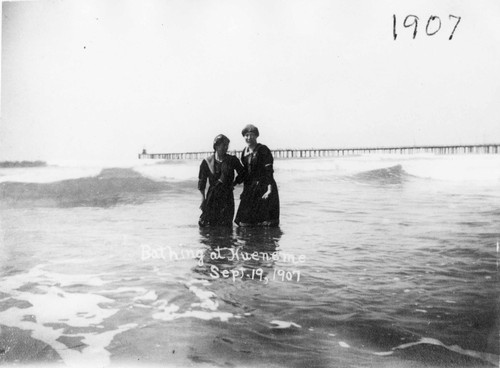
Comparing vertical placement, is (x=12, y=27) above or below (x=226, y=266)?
above

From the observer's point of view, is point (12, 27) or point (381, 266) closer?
point (381, 266)

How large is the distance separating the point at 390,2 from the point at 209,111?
5.27ft

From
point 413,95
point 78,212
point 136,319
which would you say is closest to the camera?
point 136,319

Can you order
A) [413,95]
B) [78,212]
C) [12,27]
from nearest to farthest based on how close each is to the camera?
[413,95]
[12,27]
[78,212]

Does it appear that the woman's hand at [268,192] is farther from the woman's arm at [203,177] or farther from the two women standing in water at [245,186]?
the woman's arm at [203,177]

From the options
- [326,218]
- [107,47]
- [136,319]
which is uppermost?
[107,47]

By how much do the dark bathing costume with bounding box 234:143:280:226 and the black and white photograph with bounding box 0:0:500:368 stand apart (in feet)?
0.06

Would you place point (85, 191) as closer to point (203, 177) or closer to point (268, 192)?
point (203, 177)

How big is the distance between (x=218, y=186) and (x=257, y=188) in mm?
352

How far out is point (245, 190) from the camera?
3.75 m

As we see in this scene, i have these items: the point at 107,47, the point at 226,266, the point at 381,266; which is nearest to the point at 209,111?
the point at 107,47

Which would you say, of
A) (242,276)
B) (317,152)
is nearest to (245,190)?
(317,152)

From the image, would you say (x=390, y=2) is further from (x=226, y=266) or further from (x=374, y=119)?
(x=226, y=266)

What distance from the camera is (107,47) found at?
345 cm
